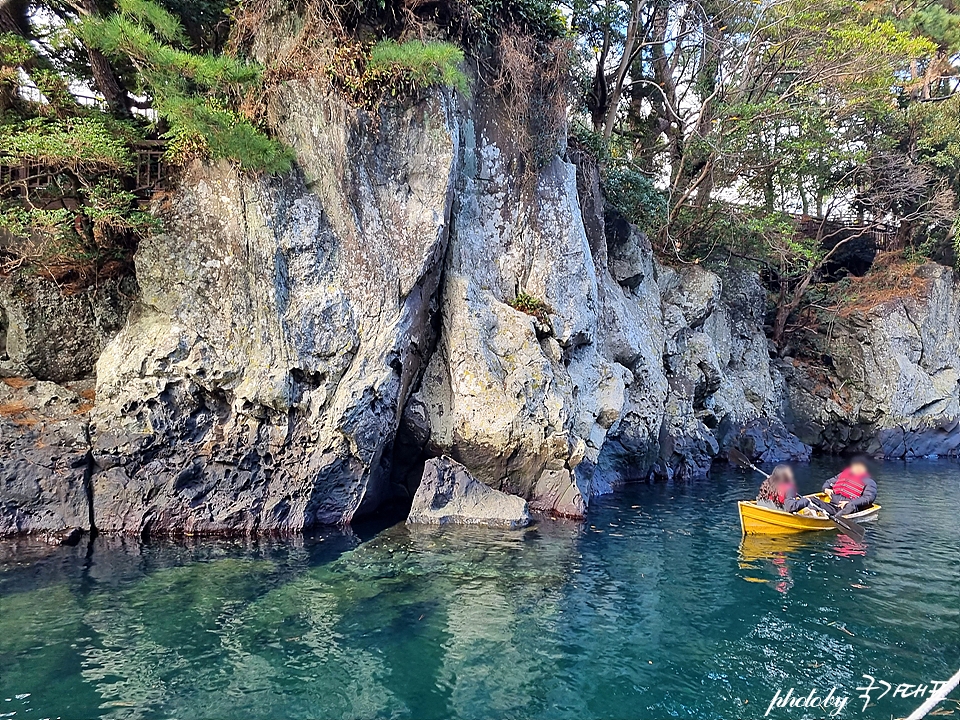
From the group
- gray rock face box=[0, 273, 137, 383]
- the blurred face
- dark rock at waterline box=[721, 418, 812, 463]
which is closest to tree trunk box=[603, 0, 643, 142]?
dark rock at waterline box=[721, 418, 812, 463]

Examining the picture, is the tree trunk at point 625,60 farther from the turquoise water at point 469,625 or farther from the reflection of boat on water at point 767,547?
the turquoise water at point 469,625

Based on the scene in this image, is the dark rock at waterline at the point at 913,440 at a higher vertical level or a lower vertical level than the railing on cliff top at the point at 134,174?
lower

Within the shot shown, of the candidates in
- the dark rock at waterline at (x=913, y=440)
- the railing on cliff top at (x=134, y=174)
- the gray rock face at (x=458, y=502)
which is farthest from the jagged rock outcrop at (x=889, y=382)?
the railing on cliff top at (x=134, y=174)

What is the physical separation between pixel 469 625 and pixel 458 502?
17.6ft

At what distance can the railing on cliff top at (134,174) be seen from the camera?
12.4 metres

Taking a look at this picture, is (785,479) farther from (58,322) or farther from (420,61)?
(58,322)

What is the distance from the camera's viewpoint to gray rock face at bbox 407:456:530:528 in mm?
13484

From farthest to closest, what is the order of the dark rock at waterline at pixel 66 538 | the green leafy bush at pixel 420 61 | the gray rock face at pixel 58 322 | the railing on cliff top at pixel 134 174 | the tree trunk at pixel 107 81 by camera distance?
the gray rock face at pixel 58 322 < the green leafy bush at pixel 420 61 < the tree trunk at pixel 107 81 < the railing on cliff top at pixel 134 174 < the dark rock at waterline at pixel 66 538

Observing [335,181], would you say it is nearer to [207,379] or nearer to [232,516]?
[207,379]

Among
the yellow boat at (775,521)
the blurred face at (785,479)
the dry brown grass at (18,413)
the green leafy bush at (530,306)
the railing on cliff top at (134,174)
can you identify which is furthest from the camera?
the green leafy bush at (530,306)

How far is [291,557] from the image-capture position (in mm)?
11125

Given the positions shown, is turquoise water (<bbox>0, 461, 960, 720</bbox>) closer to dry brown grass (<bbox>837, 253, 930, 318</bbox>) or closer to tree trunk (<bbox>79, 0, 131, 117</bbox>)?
tree trunk (<bbox>79, 0, 131, 117</bbox>)

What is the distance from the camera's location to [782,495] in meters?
13.6

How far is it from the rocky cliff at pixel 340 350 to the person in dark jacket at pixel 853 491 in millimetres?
5337
